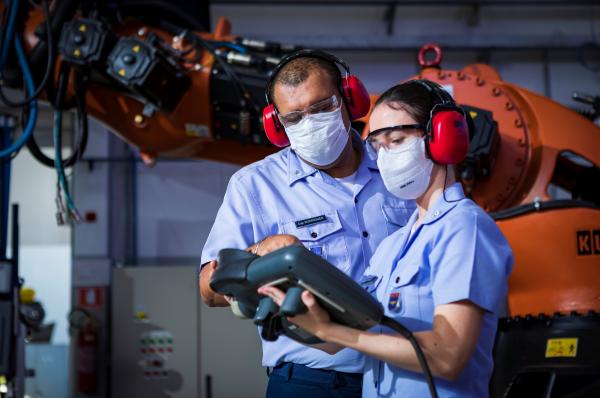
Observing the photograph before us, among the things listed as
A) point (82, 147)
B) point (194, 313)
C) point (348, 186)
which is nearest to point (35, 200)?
point (194, 313)

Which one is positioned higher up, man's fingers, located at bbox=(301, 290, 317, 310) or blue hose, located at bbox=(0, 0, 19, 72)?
blue hose, located at bbox=(0, 0, 19, 72)

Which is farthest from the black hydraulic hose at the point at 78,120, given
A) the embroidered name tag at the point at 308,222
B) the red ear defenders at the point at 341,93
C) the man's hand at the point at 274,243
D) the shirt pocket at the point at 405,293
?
the shirt pocket at the point at 405,293

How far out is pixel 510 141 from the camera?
344 centimetres

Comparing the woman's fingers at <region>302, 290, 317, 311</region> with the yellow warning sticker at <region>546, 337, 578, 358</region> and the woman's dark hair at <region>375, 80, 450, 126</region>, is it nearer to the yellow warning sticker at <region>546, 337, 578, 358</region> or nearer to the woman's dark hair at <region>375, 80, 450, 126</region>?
the woman's dark hair at <region>375, 80, 450, 126</region>

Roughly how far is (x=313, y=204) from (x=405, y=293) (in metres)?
0.57

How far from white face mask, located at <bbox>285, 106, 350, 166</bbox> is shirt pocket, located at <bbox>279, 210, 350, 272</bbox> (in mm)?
185

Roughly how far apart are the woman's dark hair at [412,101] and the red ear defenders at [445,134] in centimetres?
1

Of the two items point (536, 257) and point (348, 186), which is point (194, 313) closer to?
point (536, 257)

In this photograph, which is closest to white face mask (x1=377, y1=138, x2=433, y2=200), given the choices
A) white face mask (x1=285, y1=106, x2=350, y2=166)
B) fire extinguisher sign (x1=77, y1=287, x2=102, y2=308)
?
white face mask (x1=285, y1=106, x2=350, y2=166)

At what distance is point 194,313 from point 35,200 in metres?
2.96

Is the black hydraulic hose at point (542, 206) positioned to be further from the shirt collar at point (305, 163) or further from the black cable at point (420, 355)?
the black cable at point (420, 355)

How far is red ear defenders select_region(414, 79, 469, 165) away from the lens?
1.71 m

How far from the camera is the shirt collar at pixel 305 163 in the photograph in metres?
2.23

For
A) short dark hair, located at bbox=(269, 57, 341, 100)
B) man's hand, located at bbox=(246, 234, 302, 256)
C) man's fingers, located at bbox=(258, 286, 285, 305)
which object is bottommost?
man's fingers, located at bbox=(258, 286, 285, 305)
